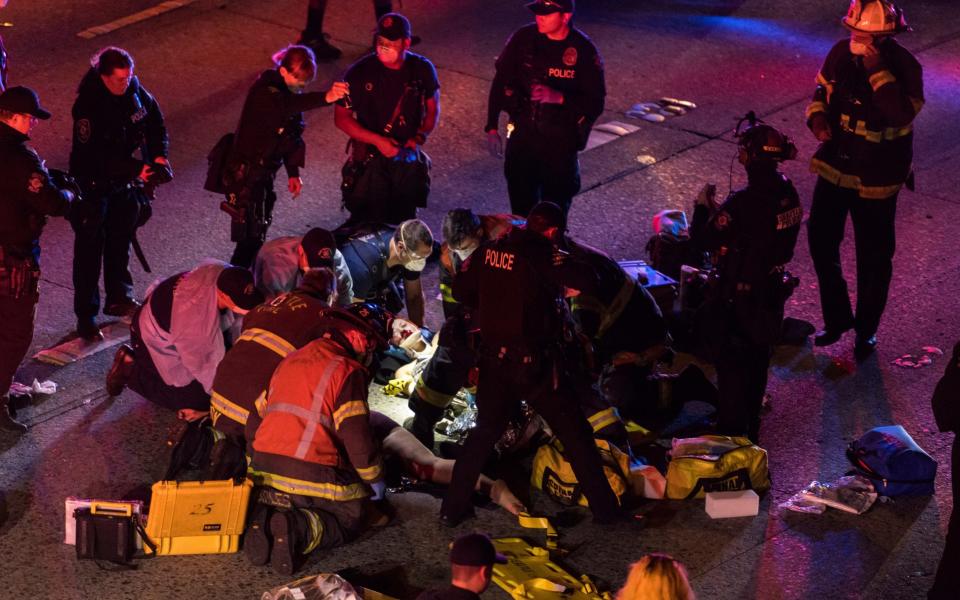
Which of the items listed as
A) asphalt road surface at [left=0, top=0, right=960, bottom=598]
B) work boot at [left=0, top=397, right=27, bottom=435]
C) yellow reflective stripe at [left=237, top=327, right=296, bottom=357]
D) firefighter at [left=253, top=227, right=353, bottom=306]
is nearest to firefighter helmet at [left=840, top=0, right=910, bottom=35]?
asphalt road surface at [left=0, top=0, right=960, bottom=598]

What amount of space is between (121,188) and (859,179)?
15.4ft

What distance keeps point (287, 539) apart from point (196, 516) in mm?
483

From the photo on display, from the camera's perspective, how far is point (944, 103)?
13.4 meters

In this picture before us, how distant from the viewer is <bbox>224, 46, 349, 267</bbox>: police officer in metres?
8.79

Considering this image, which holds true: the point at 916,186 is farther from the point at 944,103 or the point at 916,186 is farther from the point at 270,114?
the point at 270,114

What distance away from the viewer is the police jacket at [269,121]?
878 cm

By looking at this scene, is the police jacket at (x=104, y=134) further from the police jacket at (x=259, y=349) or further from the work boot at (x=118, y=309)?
the police jacket at (x=259, y=349)

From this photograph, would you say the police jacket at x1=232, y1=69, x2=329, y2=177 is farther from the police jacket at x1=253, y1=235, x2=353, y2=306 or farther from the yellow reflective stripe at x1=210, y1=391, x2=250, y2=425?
the yellow reflective stripe at x1=210, y1=391, x2=250, y2=425

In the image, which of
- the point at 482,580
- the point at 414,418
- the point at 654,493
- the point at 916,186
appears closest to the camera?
the point at 482,580

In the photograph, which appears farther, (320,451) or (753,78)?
(753,78)

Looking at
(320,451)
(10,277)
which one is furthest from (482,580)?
(10,277)

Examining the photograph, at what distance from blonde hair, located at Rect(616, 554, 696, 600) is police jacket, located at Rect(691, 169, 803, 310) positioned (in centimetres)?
271

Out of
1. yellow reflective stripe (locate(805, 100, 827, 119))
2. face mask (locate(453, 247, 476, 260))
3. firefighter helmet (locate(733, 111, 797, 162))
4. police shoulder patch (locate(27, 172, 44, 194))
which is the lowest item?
face mask (locate(453, 247, 476, 260))

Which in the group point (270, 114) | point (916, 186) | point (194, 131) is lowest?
point (194, 131)
